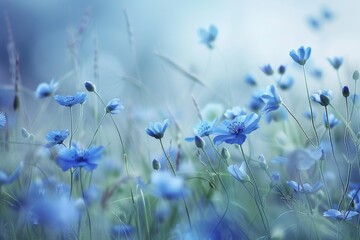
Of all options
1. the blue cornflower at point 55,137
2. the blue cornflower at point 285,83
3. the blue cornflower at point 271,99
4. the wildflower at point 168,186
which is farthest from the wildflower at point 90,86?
the blue cornflower at point 285,83

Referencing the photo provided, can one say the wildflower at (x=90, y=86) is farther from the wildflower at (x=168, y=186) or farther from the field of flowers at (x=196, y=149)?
the wildflower at (x=168, y=186)

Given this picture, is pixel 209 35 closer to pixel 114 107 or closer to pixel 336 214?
pixel 114 107

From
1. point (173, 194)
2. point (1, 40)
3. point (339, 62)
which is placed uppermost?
point (1, 40)

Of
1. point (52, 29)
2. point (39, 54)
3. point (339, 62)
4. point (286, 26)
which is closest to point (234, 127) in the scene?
point (339, 62)

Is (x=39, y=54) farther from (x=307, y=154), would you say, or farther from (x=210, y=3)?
(x=307, y=154)

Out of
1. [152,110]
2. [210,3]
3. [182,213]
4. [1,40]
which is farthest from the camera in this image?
[1,40]

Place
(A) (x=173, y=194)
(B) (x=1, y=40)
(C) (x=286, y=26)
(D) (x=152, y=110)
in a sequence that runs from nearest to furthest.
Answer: (A) (x=173, y=194) → (D) (x=152, y=110) → (C) (x=286, y=26) → (B) (x=1, y=40)

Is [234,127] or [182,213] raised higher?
[234,127]
